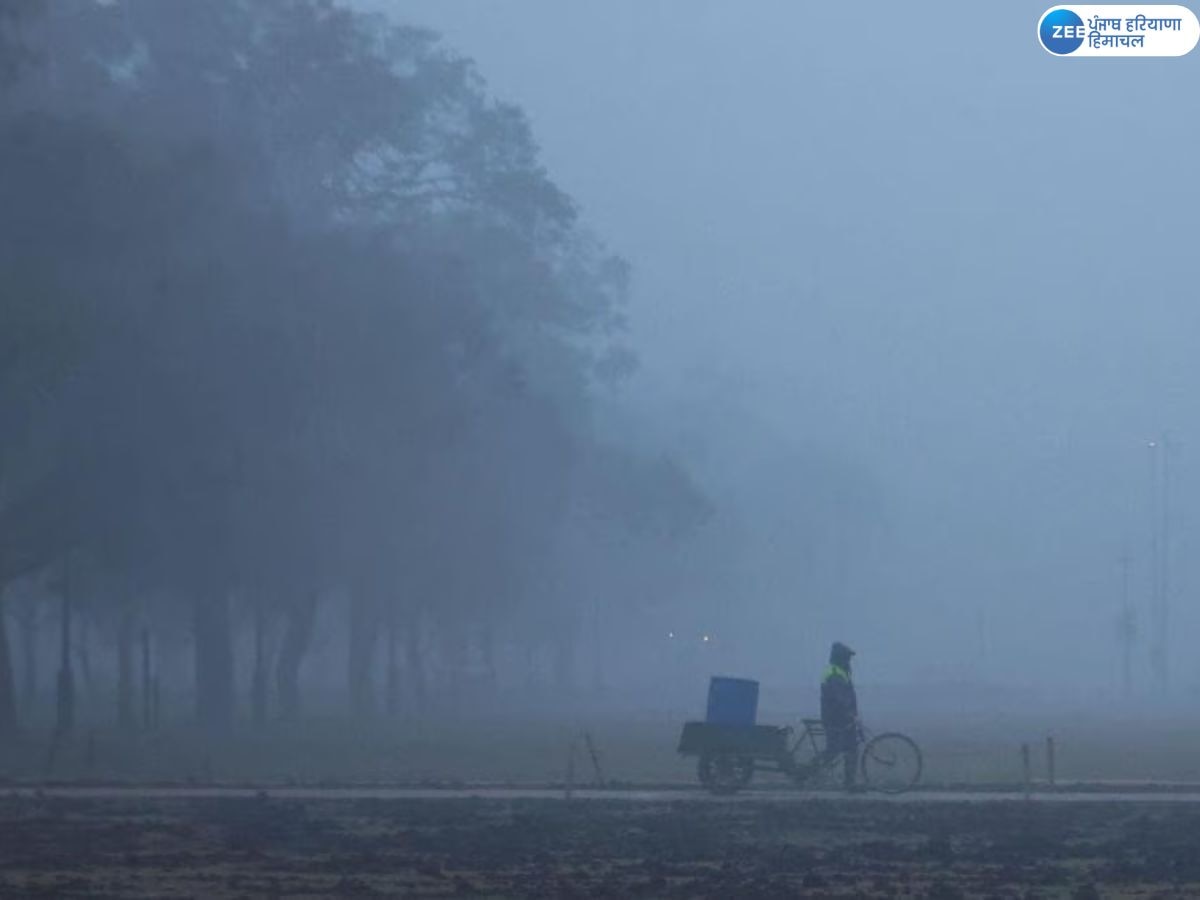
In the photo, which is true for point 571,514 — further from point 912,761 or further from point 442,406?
point 912,761

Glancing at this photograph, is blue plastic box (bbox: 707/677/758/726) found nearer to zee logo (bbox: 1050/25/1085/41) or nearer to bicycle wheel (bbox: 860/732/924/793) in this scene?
bicycle wheel (bbox: 860/732/924/793)

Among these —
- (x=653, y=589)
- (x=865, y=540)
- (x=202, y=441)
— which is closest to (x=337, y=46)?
(x=202, y=441)

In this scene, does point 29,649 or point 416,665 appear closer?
point 29,649

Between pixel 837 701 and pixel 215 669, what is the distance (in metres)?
22.3

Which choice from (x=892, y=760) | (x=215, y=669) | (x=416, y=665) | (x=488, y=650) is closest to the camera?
(x=892, y=760)

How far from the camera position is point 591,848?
2430cm

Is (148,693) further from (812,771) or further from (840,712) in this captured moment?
(840,712)

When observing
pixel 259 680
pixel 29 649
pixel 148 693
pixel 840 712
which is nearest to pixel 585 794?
pixel 840 712

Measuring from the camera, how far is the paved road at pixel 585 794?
31.0m

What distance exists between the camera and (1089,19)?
48156mm

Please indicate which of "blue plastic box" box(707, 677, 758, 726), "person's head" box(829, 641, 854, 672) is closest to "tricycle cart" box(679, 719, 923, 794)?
"blue plastic box" box(707, 677, 758, 726)

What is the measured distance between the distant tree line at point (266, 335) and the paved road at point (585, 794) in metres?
8.15

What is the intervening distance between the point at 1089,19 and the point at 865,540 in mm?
99596

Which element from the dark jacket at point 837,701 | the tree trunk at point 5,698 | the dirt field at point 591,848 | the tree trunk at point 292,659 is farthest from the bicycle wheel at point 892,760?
the tree trunk at point 292,659
